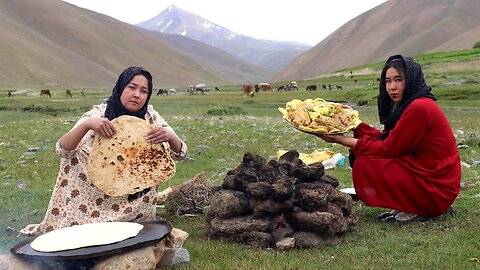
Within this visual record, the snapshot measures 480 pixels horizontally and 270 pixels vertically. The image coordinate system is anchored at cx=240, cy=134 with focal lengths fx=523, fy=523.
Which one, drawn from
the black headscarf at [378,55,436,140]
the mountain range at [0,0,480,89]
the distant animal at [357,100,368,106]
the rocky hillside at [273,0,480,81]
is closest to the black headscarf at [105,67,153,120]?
the black headscarf at [378,55,436,140]

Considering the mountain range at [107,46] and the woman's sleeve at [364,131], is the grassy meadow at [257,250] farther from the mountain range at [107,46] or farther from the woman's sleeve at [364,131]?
the mountain range at [107,46]

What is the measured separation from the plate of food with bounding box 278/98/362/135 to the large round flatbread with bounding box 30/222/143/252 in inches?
97.7

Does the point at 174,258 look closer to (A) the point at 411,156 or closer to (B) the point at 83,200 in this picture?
(B) the point at 83,200

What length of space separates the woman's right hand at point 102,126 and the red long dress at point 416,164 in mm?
2996

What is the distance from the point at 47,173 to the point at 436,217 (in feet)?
24.0

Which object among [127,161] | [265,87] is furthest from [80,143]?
[265,87]

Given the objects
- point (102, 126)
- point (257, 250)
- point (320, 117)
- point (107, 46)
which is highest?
point (107, 46)

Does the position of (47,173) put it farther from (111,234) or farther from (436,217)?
(436,217)

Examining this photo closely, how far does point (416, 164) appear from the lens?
6.08 m

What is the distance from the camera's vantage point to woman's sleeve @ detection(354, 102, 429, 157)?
5.92 metres

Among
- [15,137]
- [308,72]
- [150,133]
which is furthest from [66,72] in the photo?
[150,133]

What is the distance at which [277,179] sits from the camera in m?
5.91

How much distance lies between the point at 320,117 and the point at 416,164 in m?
1.24

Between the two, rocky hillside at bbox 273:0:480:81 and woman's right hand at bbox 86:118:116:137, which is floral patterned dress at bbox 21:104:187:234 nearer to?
woman's right hand at bbox 86:118:116:137
